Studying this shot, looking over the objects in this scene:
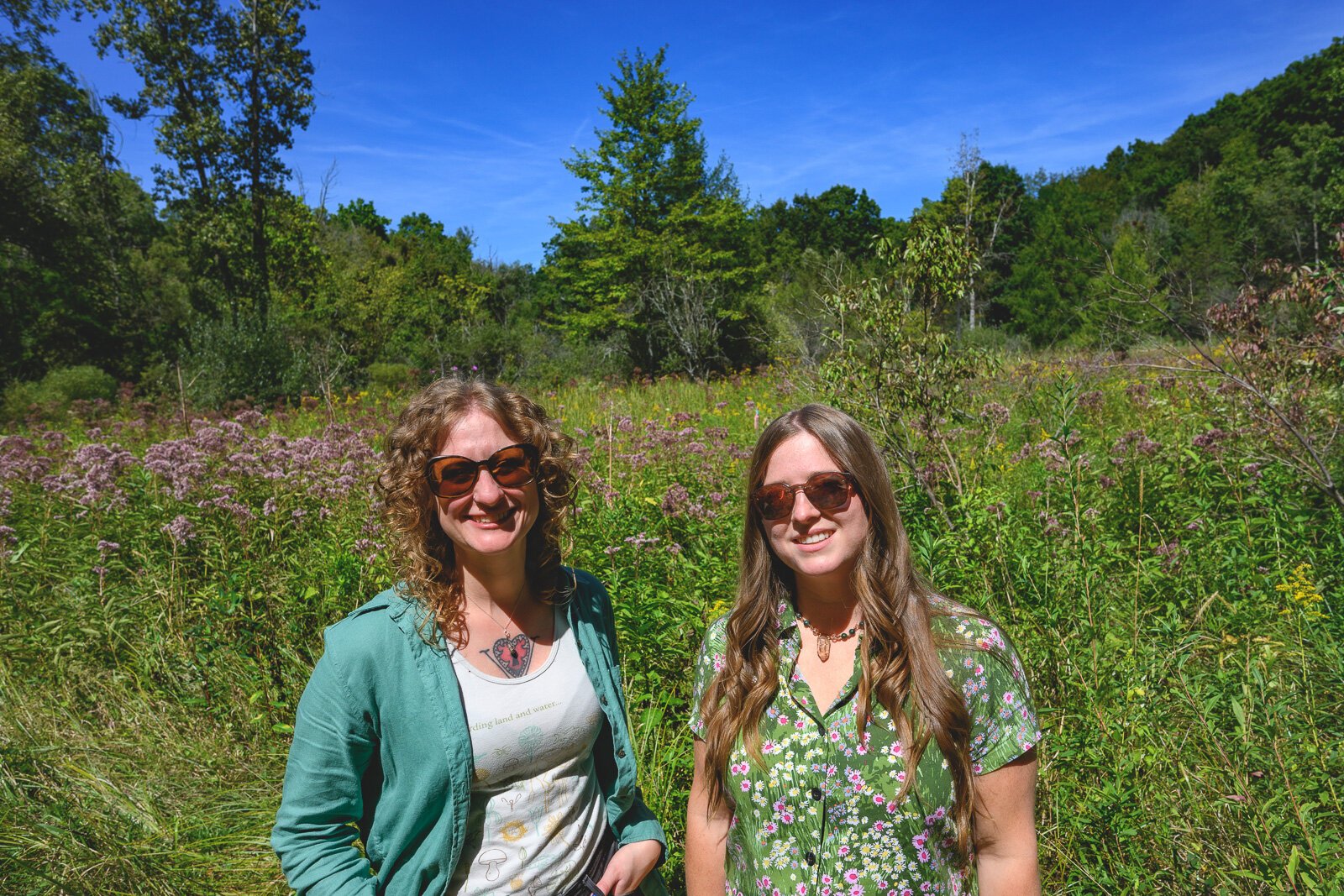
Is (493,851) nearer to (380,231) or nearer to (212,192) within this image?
(212,192)

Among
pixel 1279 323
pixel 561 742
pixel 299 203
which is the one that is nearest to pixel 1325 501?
pixel 1279 323

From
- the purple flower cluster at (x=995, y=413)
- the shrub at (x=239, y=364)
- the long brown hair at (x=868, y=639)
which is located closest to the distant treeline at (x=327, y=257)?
the shrub at (x=239, y=364)

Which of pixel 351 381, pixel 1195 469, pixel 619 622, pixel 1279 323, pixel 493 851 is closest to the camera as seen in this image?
pixel 493 851

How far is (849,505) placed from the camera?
5.07 ft

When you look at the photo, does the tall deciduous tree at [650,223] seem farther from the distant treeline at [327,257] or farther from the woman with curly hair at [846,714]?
the woman with curly hair at [846,714]

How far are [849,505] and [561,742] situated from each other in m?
0.78

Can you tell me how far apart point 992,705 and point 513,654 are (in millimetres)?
973

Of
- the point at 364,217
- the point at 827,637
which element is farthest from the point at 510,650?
the point at 364,217

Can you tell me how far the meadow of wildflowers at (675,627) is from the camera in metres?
2.15

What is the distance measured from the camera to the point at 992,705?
139cm

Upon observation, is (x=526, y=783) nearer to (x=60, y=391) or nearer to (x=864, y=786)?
(x=864, y=786)

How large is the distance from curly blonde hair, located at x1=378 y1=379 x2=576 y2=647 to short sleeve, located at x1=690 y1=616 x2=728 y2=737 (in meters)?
0.38

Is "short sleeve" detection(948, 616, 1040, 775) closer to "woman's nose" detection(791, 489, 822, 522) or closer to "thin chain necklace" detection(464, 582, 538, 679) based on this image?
"woman's nose" detection(791, 489, 822, 522)

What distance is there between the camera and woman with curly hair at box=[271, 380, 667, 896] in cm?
142
